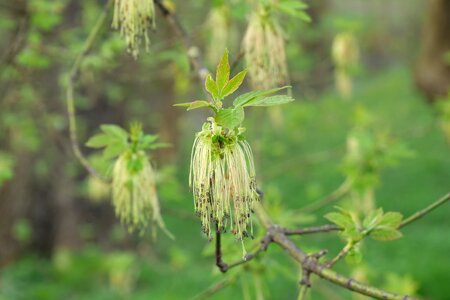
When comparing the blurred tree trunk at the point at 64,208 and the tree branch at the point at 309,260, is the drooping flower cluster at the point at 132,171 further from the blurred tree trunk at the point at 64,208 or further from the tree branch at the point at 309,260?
the blurred tree trunk at the point at 64,208

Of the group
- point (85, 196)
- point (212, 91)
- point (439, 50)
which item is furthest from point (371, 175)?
point (439, 50)

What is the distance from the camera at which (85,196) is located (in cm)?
684

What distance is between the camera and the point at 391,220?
1.40 metres

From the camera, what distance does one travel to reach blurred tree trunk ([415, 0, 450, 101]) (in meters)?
10.3

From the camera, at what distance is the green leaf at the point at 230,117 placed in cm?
106

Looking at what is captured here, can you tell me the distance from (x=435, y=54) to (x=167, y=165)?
7.54m

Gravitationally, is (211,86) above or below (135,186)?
above

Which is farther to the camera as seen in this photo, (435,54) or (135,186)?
(435,54)

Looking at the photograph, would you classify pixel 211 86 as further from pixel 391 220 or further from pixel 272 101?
pixel 391 220

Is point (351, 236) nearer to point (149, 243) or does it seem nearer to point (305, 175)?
point (149, 243)

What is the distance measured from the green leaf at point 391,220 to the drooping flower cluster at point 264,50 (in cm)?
60

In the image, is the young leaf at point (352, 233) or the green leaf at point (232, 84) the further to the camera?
the young leaf at point (352, 233)

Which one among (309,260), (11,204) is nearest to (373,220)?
(309,260)

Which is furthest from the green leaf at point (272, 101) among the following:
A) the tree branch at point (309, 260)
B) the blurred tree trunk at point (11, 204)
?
the blurred tree trunk at point (11, 204)
